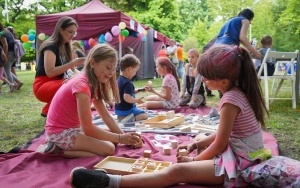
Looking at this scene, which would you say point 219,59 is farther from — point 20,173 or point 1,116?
point 1,116

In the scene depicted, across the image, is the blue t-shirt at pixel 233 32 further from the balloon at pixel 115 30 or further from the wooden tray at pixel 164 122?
the balloon at pixel 115 30

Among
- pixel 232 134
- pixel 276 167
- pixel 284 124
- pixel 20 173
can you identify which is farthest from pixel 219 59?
pixel 284 124

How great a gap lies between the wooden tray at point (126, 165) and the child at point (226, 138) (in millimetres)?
204

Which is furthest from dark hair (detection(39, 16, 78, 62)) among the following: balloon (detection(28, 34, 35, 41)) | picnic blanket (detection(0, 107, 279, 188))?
balloon (detection(28, 34, 35, 41))

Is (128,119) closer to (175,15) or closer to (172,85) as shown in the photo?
(172,85)

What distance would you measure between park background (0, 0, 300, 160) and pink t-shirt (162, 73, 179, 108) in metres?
1.00

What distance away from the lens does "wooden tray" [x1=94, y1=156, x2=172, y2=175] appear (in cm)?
215

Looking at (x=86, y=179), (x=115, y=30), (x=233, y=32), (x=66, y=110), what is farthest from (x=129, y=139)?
(x=115, y=30)

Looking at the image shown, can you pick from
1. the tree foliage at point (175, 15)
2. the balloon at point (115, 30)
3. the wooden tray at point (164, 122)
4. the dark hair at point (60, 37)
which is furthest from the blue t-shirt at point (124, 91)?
the tree foliage at point (175, 15)

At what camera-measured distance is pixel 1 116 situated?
496cm

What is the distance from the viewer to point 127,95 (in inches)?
161

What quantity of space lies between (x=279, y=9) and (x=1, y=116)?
69.0 feet

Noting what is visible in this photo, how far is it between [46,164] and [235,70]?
1.57 metres

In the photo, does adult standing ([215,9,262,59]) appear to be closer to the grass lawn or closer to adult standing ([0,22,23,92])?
the grass lawn
